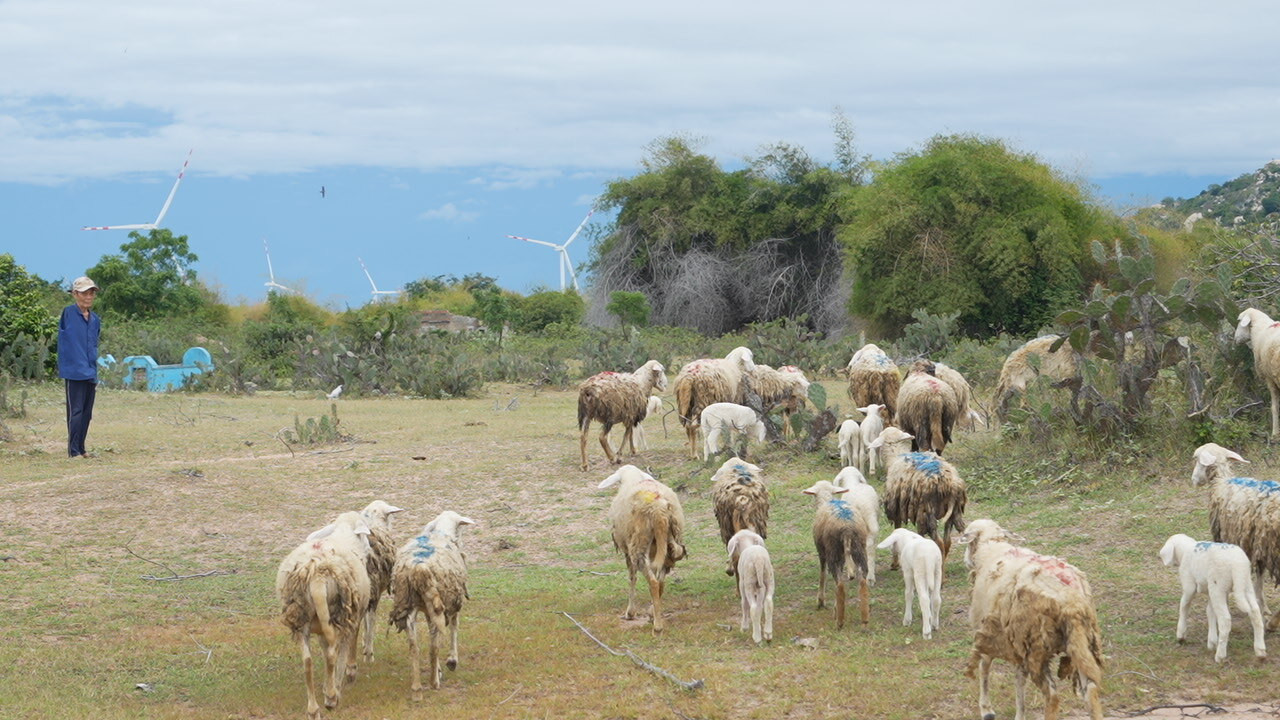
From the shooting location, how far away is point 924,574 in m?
8.47

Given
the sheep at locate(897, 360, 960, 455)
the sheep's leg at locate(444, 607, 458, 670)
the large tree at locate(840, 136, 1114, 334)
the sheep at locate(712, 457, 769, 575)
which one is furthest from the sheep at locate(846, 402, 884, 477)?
the large tree at locate(840, 136, 1114, 334)

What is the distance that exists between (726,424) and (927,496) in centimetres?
550

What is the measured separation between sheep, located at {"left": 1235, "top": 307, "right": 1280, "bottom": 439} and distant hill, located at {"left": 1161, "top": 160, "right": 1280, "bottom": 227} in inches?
1081

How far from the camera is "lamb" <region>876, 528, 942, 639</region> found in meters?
8.45

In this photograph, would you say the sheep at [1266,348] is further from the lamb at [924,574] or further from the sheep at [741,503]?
the sheep at [741,503]

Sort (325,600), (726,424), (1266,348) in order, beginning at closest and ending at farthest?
(325,600), (1266,348), (726,424)

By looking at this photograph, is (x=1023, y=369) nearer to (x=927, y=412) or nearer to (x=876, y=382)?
(x=876, y=382)

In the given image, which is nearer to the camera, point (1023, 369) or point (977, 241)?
point (1023, 369)

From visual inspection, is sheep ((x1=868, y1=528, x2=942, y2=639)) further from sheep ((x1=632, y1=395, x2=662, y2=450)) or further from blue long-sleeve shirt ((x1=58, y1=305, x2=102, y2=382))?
blue long-sleeve shirt ((x1=58, y1=305, x2=102, y2=382))

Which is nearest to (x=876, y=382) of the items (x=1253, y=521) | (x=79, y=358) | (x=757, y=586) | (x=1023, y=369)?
(x=1023, y=369)

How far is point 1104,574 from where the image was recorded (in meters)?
9.70

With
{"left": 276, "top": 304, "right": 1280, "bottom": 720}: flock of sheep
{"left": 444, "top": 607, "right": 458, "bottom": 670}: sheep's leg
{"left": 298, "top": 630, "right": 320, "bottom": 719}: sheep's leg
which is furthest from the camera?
{"left": 444, "top": 607, "right": 458, "bottom": 670}: sheep's leg

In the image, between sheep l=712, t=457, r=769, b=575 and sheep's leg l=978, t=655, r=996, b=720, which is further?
sheep l=712, t=457, r=769, b=575

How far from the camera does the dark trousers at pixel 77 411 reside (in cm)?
1606
